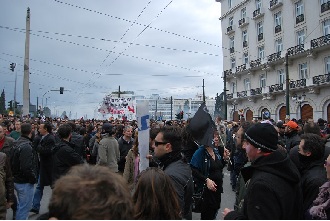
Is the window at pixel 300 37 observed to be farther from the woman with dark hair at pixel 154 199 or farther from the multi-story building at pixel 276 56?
the woman with dark hair at pixel 154 199

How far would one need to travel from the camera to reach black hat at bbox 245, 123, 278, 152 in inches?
112

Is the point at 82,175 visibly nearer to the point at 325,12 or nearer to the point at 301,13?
the point at 325,12

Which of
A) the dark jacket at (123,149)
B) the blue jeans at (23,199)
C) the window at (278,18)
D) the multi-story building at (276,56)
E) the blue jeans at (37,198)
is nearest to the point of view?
the blue jeans at (23,199)

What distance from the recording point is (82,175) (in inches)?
55.9

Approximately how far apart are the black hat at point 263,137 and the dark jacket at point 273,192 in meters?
0.09

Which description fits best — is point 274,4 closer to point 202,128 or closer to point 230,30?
point 230,30

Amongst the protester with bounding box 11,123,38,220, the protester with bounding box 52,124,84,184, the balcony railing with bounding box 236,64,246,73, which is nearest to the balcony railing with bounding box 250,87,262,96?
the balcony railing with bounding box 236,64,246,73

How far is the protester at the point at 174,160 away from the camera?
3367mm

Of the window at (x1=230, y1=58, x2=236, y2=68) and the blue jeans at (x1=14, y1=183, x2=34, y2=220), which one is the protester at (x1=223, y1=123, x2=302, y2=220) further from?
the window at (x1=230, y1=58, x2=236, y2=68)

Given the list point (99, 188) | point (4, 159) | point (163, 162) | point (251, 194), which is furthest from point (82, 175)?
point (4, 159)

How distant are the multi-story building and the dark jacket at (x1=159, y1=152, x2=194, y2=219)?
75.5 feet

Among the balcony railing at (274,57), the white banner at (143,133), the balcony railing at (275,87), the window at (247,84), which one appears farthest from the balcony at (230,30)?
the white banner at (143,133)

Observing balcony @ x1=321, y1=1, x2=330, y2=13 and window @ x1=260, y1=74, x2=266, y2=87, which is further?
window @ x1=260, y1=74, x2=266, y2=87

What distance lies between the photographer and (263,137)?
9.44 ft
